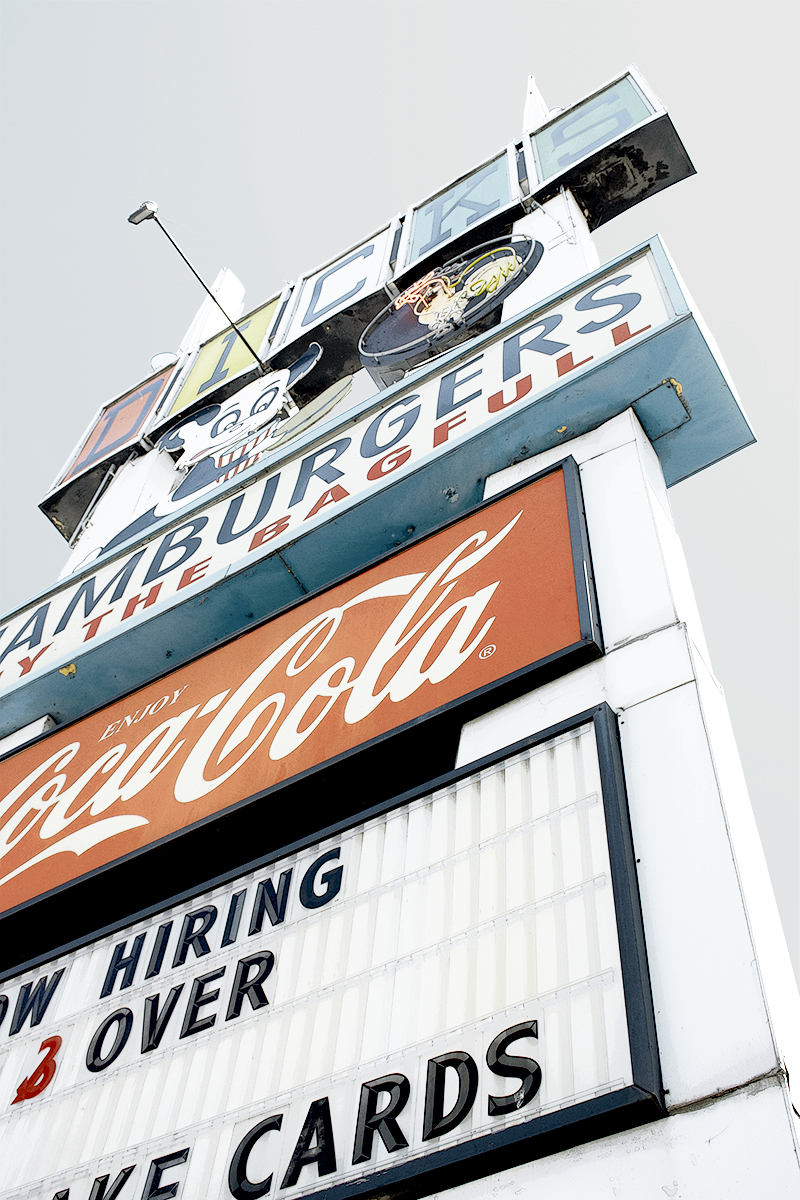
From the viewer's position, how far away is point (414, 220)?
15.3m

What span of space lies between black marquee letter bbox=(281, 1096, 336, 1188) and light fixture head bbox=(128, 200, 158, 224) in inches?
445

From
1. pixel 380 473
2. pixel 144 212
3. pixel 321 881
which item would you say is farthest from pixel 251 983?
pixel 144 212

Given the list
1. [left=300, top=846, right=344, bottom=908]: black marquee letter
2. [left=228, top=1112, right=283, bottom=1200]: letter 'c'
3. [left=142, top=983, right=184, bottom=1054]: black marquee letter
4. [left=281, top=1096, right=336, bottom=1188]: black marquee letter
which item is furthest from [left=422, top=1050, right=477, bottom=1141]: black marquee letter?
[left=142, top=983, right=184, bottom=1054]: black marquee letter

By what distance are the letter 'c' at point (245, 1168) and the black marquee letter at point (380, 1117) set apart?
0.33m

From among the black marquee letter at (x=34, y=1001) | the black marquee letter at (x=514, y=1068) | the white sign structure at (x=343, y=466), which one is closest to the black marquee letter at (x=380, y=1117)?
the black marquee letter at (x=514, y=1068)

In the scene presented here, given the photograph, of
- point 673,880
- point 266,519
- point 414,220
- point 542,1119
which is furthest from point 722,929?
point 414,220

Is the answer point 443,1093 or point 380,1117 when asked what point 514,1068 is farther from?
point 380,1117

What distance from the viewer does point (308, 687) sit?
541cm

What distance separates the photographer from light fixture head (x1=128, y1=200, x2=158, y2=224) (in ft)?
40.7

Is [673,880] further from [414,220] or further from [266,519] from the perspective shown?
[414,220]

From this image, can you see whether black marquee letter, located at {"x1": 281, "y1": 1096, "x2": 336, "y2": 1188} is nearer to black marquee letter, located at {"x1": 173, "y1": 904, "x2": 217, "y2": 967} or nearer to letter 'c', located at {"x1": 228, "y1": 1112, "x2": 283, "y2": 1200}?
letter 'c', located at {"x1": 228, "y1": 1112, "x2": 283, "y2": 1200}

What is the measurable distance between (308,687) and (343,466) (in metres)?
2.73

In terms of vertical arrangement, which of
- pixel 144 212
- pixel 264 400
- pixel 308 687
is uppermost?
pixel 144 212

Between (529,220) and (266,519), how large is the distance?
20.7 ft
